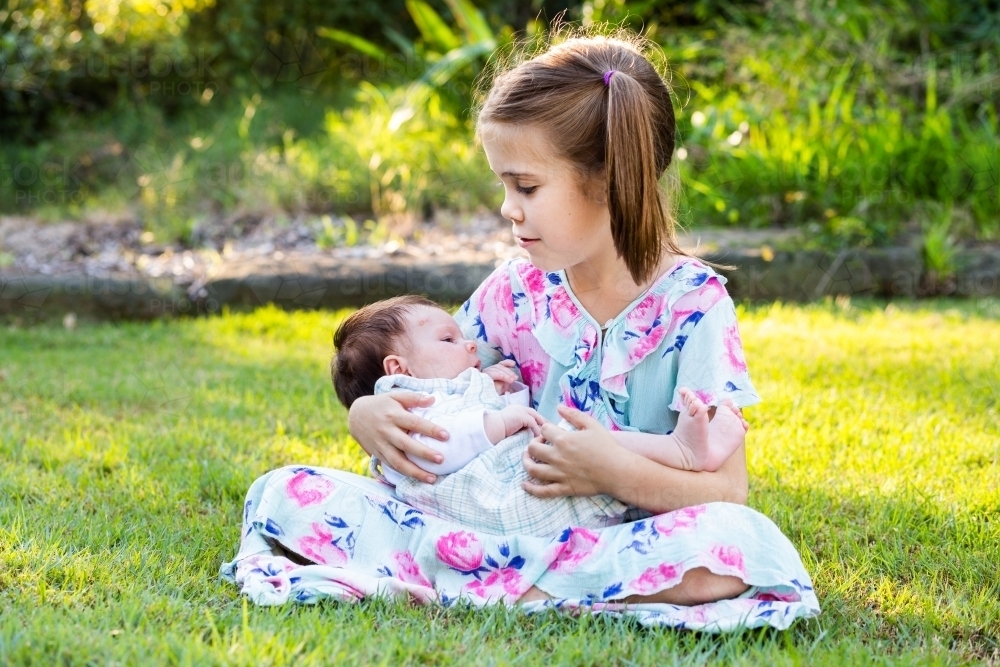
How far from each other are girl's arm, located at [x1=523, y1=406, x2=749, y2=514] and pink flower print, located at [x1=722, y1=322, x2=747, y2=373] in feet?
0.64

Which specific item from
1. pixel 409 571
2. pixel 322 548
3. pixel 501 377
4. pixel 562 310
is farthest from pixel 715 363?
pixel 322 548

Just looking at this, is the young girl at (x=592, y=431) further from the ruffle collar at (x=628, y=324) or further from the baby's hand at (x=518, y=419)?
the baby's hand at (x=518, y=419)

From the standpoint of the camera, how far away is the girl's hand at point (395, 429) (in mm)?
2242

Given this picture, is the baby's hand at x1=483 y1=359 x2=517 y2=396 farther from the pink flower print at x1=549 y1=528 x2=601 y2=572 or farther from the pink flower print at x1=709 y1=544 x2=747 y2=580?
the pink flower print at x1=709 y1=544 x2=747 y2=580

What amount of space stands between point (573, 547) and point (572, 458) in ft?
0.62

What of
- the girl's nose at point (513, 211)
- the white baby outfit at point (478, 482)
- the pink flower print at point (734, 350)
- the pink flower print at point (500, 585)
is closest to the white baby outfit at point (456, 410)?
the white baby outfit at point (478, 482)

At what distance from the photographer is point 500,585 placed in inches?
84.4

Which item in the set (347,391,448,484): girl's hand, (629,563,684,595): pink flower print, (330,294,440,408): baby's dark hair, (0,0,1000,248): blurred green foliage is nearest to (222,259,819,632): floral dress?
(629,563,684,595): pink flower print

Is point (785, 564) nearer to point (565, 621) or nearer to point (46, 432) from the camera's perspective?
point (565, 621)

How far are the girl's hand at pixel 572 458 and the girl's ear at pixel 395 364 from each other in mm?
384

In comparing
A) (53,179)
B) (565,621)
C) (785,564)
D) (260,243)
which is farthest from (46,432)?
(53,179)

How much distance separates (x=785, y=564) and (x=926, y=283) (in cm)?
396

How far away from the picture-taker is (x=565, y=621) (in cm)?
205

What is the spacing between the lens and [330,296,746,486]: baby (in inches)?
83.7
